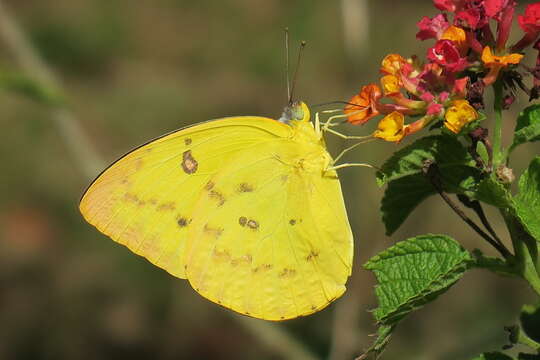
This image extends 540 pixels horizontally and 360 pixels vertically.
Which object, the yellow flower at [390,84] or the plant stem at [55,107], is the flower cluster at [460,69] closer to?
the yellow flower at [390,84]

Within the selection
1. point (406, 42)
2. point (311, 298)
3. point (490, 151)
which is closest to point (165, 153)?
point (311, 298)

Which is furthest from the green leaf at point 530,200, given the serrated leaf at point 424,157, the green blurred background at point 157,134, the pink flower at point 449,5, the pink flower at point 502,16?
the green blurred background at point 157,134

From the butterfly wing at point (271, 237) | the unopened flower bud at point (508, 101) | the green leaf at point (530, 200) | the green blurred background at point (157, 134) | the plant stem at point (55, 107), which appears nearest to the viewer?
the green leaf at point (530, 200)

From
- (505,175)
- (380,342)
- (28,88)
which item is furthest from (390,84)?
(28,88)

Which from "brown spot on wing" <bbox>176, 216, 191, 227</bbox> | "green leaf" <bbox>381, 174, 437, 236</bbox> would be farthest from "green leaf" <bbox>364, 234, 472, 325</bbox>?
"brown spot on wing" <bbox>176, 216, 191, 227</bbox>

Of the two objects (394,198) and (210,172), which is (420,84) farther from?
(210,172)

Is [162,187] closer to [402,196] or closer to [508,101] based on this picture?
[402,196]
